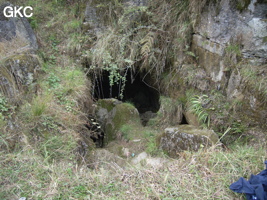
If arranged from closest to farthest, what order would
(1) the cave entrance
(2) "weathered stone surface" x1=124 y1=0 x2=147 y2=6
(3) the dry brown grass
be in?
1. (3) the dry brown grass
2. (2) "weathered stone surface" x1=124 y1=0 x2=147 y2=6
3. (1) the cave entrance

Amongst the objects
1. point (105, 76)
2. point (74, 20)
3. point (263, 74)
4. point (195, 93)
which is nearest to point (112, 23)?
point (74, 20)

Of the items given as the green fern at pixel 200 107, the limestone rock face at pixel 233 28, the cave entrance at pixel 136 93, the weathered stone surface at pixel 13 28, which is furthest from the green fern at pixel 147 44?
the weathered stone surface at pixel 13 28

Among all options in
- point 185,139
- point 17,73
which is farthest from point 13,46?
point 185,139

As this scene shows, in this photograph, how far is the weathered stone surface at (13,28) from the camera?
173 inches

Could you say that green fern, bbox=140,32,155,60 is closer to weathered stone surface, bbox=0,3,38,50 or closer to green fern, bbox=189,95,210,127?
green fern, bbox=189,95,210,127

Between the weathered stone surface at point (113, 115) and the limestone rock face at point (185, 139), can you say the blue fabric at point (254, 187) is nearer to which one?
the limestone rock face at point (185, 139)

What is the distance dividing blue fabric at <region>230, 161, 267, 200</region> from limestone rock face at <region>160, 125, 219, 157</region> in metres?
0.90

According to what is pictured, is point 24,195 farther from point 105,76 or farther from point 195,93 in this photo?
point 105,76

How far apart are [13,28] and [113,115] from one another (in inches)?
110

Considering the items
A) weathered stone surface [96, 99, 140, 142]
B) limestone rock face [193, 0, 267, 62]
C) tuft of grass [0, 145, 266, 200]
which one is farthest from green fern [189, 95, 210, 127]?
weathered stone surface [96, 99, 140, 142]

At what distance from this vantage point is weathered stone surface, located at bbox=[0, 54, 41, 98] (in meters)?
3.63

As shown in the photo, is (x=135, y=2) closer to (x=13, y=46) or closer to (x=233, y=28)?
(x=233, y=28)

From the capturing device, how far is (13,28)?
14.7 ft

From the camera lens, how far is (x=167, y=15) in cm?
479
